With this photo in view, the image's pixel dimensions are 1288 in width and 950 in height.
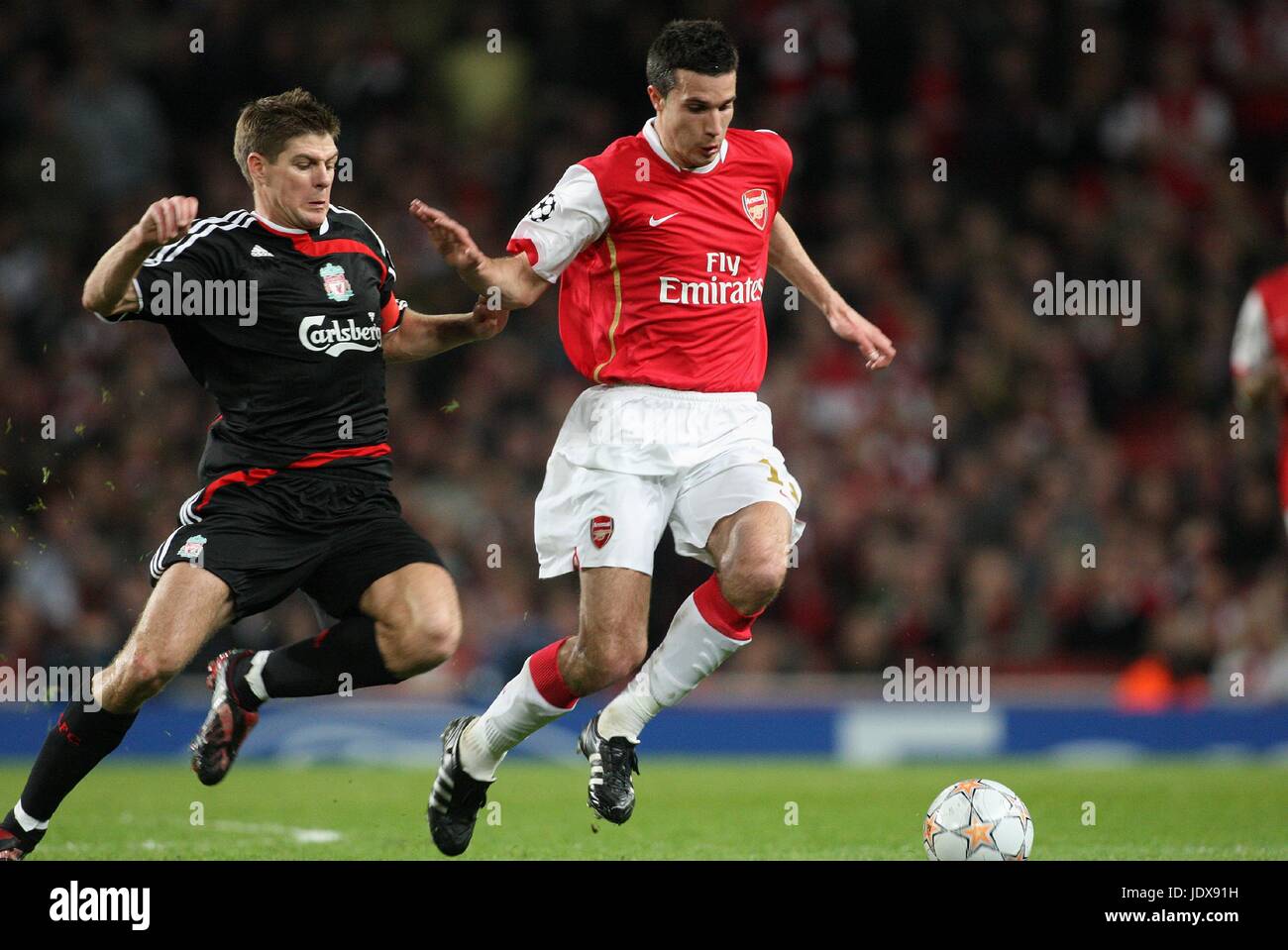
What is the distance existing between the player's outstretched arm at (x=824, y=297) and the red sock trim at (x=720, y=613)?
986 mm

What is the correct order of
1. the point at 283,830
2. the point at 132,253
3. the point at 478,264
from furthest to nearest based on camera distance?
the point at 283,830
the point at 478,264
the point at 132,253

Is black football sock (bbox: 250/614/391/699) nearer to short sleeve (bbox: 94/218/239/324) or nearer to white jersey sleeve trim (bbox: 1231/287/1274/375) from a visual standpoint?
short sleeve (bbox: 94/218/239/324)

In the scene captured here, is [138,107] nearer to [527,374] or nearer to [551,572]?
[527,374]

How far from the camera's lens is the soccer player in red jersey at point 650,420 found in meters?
5.90

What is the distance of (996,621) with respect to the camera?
11.6 m

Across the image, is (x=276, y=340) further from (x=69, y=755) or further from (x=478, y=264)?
(x=69, y=755)

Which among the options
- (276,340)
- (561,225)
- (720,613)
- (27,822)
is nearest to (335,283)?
(276,340)

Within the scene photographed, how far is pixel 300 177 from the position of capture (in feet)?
19.2

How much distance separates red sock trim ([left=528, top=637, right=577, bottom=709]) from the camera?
19.5ft

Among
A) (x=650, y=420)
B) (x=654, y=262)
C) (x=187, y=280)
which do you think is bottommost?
(x=650, y=420)

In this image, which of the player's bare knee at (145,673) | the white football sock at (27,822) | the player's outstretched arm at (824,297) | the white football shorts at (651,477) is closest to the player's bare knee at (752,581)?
the white football shorts at (651,477)

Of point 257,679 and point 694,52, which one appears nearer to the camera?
point 694,52

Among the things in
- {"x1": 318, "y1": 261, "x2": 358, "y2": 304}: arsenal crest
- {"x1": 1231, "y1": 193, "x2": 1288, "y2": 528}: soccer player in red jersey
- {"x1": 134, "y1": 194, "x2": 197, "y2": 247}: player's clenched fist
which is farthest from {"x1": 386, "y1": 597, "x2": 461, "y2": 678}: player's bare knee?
{"x1": 1231, "y1": 193, "x2": 1288, "y2": 528}: soccer player in red jersey

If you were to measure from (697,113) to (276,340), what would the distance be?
1.65m
